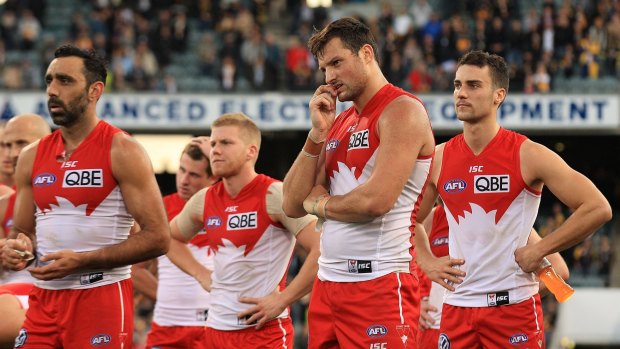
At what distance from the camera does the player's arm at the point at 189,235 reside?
26.5 feet

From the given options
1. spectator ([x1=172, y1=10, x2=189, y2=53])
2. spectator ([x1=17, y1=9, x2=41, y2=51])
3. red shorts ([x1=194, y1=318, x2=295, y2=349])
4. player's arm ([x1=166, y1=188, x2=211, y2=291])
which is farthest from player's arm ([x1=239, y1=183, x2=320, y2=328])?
spectator ([x1=17, y1=9, x2=41, y2=51])

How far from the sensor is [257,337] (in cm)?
737

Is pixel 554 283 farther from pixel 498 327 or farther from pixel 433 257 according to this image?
pixel 433 257

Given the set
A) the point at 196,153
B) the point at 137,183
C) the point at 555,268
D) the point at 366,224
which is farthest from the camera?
the point at 196,153

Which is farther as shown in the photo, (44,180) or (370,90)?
(44,180)

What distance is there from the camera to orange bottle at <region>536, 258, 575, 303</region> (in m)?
6.34

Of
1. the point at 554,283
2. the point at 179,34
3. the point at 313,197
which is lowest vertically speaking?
the point at 554,283

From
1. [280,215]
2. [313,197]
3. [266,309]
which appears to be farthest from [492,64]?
[266,309]

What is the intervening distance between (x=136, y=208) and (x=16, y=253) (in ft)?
2.44

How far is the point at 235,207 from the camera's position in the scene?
7648 mm

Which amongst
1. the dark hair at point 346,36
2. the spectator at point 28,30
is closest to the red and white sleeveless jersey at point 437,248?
the dark hair at point 346,36

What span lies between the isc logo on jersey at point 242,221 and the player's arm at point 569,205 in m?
1.93

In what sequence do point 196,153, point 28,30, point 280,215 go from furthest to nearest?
point 28,30
point 196,153
point 280,215

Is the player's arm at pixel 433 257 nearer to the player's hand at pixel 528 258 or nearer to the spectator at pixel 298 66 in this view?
the player's hand at pixel 528 258
